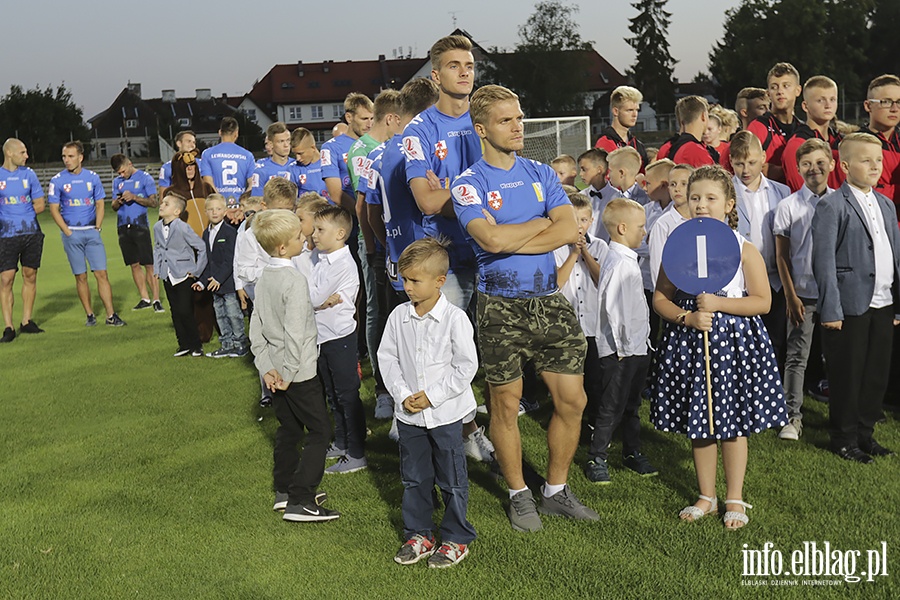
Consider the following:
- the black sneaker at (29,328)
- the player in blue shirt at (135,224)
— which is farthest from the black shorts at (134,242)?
the black sneaker at (29,328)

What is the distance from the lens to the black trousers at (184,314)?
32.6 feet

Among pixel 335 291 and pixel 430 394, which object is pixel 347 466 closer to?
pixel 335 291

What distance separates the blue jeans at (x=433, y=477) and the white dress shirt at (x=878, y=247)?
2.92m

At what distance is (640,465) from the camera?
5.56 metres

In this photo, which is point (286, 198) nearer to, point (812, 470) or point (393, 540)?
point (393, 540)

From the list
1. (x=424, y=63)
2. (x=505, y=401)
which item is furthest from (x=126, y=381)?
(x=424, y=63)

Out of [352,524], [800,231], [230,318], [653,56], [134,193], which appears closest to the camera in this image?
[352,524]

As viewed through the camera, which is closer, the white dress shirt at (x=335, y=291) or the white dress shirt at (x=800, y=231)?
the white dress shirt at (x=335, y=291)

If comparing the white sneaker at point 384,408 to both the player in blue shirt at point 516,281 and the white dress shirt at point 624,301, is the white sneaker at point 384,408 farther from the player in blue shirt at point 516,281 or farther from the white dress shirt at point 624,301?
the player in blue shirt at point 516,281

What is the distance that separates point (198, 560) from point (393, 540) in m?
0.97

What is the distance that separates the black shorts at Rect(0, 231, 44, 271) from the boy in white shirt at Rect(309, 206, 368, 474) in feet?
23.8

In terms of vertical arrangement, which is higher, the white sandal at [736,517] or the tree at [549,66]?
the tree at [549,66]

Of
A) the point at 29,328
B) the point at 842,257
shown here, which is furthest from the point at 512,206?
the point at 29,328

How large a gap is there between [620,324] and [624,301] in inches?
5.5
